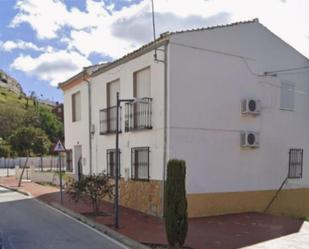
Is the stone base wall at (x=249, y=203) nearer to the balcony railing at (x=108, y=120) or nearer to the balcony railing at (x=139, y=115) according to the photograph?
the balcony railing at (x=139, y=115)

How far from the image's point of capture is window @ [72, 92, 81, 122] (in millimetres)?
21892

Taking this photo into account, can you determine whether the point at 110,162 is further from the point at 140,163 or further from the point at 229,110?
the point at 229,110

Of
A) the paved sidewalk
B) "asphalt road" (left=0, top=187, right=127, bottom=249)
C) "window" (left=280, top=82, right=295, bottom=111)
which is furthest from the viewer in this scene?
"window" (left=280, top=82, right=295, bottom=111)

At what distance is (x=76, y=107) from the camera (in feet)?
73.2

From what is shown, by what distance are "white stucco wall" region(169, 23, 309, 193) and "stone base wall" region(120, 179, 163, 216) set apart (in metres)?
1.18

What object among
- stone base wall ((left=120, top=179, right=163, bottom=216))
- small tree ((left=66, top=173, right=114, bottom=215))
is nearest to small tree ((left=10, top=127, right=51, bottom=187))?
stone base wall ((left=120, top=179, right=163, bottom=216))

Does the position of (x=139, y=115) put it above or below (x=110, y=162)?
above

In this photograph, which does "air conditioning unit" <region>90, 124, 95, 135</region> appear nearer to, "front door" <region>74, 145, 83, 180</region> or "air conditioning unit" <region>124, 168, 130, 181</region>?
"front door" <region>74, 145, 83, 180</region>

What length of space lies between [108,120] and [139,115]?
2759 millimetres

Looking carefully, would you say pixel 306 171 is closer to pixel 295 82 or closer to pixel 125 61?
pixel 295 82

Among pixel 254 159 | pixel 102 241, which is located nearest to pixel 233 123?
pixel 254 159

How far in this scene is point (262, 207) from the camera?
16281 millimetres

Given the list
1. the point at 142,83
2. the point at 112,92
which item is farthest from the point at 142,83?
the point at 112,92

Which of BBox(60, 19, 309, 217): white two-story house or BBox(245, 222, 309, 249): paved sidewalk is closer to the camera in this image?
BBox(245, 222, 309, 249): paved sidewalk
